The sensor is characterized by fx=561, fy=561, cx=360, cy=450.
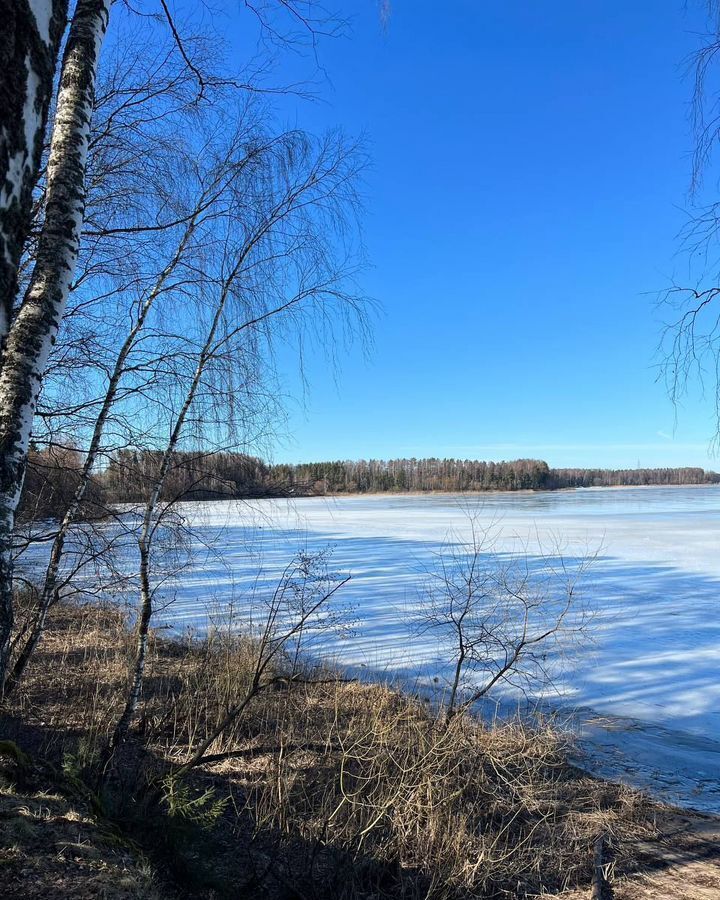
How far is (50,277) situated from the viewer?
2043 millimetres

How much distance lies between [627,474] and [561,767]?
13854 cm

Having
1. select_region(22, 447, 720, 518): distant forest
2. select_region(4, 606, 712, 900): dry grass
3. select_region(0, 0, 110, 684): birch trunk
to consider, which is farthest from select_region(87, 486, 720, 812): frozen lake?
select_region(0, 0, 110, 684): birch trunk

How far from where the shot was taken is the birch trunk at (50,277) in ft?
5.71

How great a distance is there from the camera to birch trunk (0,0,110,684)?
5.71 feet

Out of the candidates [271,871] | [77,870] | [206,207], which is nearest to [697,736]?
[271,871]

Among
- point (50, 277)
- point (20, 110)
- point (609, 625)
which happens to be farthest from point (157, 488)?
point (609, 625)

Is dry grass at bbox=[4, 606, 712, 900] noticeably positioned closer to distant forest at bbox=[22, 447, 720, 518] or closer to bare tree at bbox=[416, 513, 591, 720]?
bare tree at bbox=[416, 513, 591, 720]

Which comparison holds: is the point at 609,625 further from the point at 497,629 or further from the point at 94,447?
the point at 94,447

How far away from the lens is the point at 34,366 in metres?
1.91

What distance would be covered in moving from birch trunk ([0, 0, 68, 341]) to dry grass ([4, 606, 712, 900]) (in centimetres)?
302

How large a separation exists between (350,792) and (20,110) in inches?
175

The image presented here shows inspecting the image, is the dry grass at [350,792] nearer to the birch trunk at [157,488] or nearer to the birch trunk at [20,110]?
the birch trunk at [157,488]

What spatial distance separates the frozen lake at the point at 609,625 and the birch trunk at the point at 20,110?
3.14 metres

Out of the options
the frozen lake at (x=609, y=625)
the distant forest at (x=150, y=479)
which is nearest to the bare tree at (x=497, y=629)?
the frozen lake at (x=609, y=625)
